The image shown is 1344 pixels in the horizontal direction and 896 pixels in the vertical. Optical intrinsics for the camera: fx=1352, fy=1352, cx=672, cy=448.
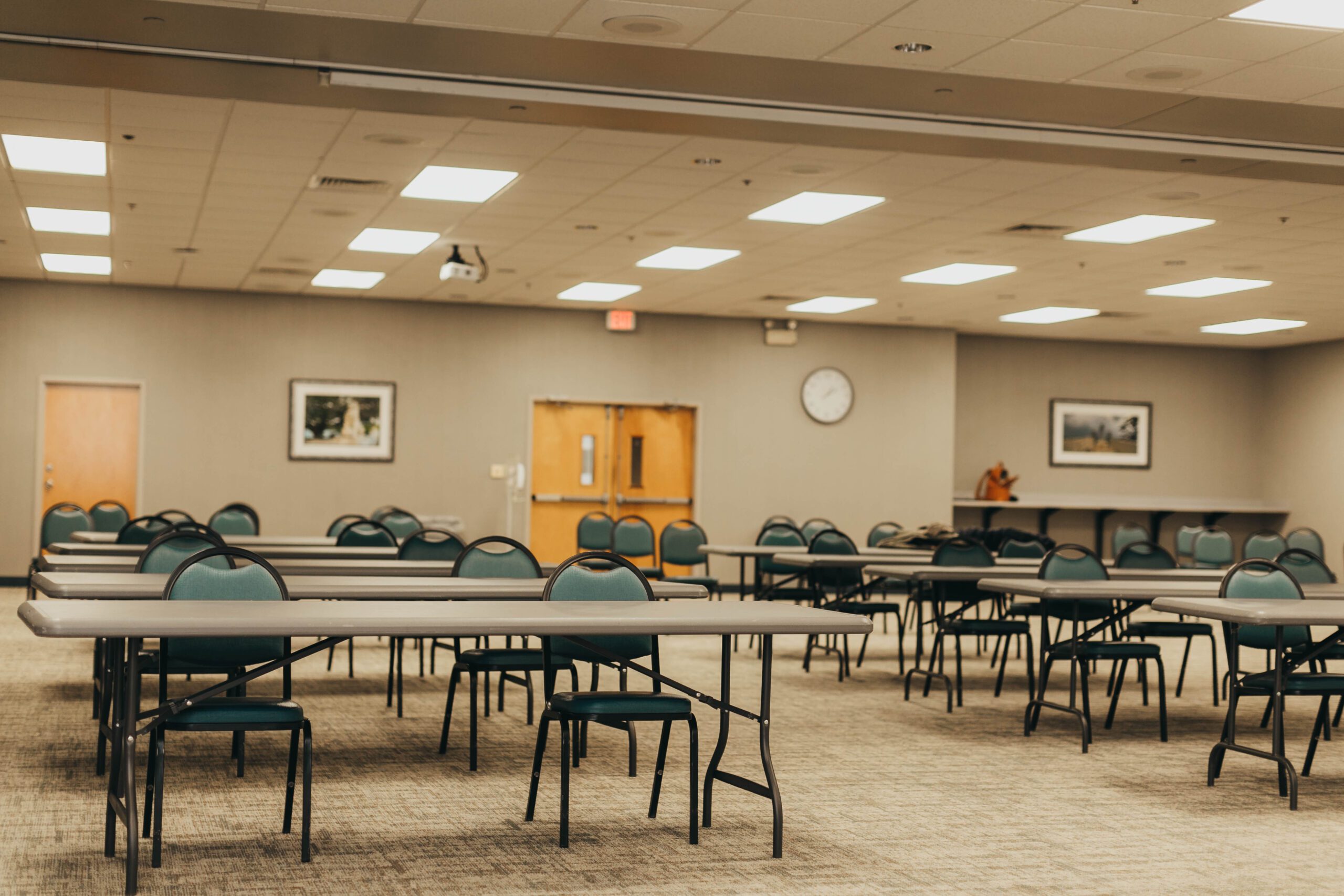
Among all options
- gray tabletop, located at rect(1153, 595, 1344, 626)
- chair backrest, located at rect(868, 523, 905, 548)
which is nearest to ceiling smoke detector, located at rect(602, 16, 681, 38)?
gray tabletop, located at rect(1153, 595, 1344, 626)

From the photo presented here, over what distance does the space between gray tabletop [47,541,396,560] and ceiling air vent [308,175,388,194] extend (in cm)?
229

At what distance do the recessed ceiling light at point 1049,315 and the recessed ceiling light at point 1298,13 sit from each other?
8.46 m

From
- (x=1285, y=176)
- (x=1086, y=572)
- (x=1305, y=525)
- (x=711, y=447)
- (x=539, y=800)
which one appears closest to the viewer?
(x=539, y=800)

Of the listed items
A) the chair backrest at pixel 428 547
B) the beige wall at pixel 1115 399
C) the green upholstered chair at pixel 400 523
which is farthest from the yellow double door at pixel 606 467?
the chair backrest at pixel 428 547

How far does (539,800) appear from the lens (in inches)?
190

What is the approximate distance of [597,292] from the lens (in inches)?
525

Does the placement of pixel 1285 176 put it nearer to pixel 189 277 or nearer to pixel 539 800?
pixel 539 800

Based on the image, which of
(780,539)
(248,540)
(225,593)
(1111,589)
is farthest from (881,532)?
(225,593)

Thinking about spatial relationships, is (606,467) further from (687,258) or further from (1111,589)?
(1111,589)

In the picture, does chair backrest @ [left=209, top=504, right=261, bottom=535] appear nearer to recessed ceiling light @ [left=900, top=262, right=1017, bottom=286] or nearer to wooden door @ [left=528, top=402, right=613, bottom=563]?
wooden door @ [left=528, top=402, right=613, bottom=563]

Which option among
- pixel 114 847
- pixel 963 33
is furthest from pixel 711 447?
pixel 114 847

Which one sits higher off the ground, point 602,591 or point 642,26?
point 642,26

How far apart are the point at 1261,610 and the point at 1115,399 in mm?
12627

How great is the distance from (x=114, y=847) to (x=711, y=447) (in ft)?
36.8
